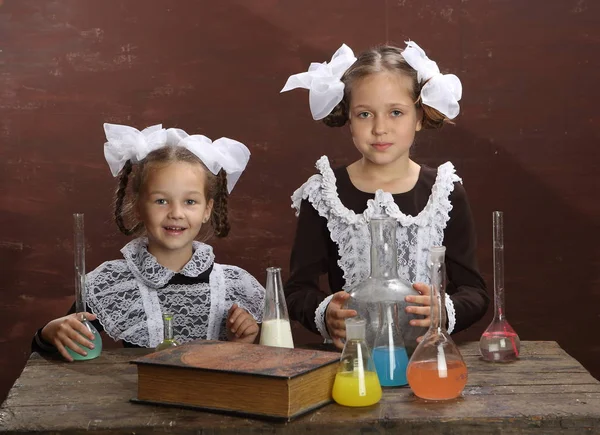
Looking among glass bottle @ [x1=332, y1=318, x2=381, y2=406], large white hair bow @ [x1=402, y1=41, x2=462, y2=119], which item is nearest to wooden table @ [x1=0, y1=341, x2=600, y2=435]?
glass bottle @ [x1=332, y1=318, x2=381, y2=406]

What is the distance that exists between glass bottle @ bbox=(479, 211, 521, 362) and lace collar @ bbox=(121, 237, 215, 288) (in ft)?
2.38

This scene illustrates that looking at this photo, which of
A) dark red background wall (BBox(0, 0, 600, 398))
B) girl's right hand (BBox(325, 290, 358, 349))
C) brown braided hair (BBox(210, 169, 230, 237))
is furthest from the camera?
dark red background wall (BBox(0, 0, 600, 398))

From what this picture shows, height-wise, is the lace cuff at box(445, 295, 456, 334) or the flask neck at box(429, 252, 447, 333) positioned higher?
the flask neck at box(429, 252, 447, 333)

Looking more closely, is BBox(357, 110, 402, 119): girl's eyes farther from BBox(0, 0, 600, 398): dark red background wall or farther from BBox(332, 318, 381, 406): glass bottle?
BBox(0, 0, 600, 398): dark red background wall

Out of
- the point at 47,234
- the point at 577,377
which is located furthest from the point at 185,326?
the point at 47,234

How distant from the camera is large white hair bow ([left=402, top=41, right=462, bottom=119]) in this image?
211 cm

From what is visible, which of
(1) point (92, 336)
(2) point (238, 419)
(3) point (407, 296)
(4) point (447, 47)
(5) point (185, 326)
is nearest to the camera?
(2) point (238, 419)

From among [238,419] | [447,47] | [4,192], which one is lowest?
[238,419]

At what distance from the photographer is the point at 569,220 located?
318 cm

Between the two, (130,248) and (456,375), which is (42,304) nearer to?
(130,248)

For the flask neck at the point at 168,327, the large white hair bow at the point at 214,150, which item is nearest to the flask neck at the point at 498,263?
the flask neck at the point at 168,327

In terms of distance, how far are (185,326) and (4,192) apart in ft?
3.89

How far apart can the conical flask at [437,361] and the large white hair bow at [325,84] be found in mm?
697

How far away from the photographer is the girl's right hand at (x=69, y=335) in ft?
6.21
